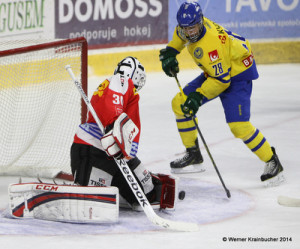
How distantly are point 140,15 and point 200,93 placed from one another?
14.5 ft

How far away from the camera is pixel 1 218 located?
4.03m

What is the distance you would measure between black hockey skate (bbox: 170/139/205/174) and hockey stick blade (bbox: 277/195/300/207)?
3.23ft

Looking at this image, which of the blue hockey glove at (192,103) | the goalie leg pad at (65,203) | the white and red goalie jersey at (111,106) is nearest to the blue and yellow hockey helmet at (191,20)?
the blue hockey glove at (192,103)

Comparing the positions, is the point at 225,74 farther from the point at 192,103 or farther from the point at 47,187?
the point at 47,187

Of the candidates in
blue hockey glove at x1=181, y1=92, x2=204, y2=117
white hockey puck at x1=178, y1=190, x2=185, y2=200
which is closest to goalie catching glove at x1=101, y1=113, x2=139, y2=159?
white hockey puck at x1=178, y1=190, x2=185, y2=200

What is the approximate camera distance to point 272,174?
16.0 feet

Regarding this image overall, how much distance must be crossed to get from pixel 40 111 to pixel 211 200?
1.44 metres

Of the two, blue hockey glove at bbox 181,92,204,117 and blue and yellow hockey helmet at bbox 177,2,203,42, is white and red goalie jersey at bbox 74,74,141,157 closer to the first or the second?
blue hockey glove at bbox 181,92,204,117

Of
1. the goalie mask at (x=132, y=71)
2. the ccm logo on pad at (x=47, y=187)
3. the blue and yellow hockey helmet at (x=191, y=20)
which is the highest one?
the blue and yellow hockey helmet at (x=191, y=20)

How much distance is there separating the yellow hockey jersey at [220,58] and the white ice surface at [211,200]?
64 cm

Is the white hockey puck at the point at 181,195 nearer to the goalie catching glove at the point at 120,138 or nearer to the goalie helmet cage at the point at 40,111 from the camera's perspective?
the goalie catching glove at the point at 120,138

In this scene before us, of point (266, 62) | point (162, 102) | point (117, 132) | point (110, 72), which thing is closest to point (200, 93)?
point (117, 132)

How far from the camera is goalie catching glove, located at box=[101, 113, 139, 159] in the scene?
387 centimetres

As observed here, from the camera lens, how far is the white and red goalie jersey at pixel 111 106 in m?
4.00
